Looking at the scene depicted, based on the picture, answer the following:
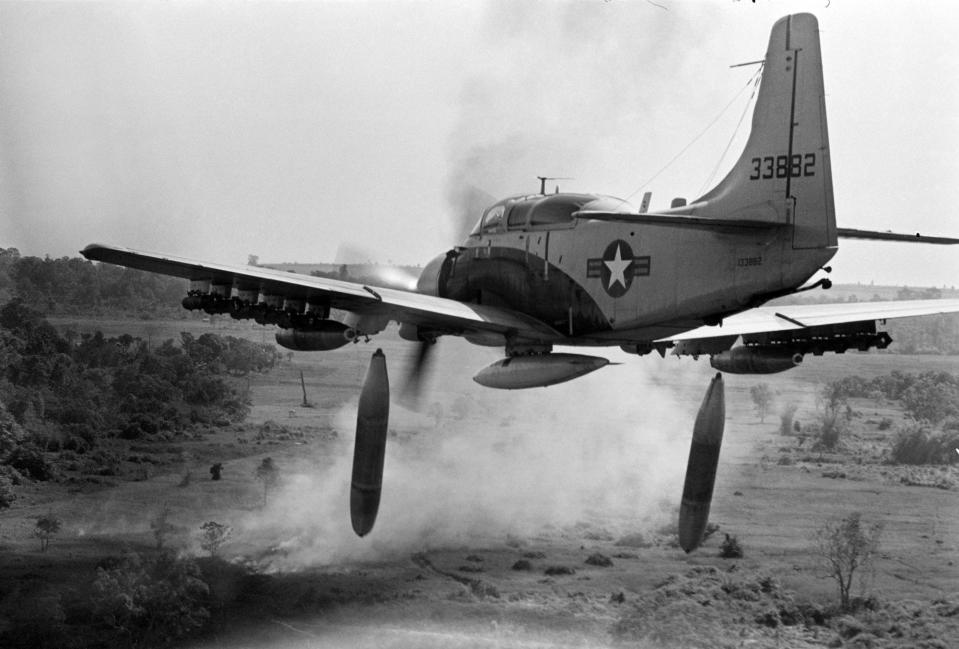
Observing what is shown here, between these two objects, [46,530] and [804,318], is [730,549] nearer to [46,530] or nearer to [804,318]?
[46,530]

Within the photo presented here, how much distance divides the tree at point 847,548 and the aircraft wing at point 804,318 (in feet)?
121

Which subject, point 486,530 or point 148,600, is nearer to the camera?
point 148,600

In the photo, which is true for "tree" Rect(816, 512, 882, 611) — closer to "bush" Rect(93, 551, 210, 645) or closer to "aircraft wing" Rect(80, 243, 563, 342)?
"bush" Rect(93, 551, 210, 645)

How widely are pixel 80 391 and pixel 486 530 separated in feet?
64.4

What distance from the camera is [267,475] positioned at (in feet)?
163

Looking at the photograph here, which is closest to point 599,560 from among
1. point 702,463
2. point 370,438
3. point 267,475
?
point 267,475

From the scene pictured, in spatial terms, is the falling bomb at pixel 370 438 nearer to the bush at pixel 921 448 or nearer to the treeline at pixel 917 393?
the treeline at pixel 917 393

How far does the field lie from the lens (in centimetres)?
4150

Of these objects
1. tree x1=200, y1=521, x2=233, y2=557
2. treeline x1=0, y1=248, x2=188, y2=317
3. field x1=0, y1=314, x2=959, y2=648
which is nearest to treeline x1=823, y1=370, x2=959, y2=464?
field x1=0, y1=314, x2=959, y2=648

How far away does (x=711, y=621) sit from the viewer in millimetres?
45656

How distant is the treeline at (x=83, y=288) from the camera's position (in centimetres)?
4866

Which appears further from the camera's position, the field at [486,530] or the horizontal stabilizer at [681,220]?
the field at [486,530]

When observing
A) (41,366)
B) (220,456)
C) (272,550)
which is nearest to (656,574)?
(272,550)

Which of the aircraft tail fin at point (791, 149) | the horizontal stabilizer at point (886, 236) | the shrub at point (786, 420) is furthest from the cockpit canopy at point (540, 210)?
the shrub at point (786, 420)
